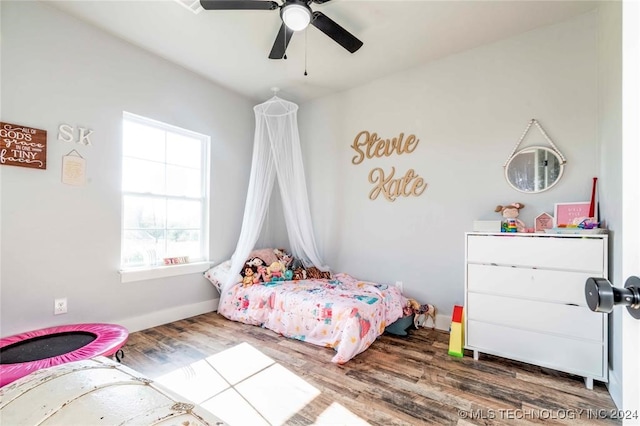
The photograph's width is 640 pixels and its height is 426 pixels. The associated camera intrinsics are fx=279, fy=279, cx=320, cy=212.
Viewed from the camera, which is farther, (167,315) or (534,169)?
(167,315)

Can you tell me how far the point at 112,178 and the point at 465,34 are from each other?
3627 mm

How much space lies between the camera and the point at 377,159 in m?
3.46

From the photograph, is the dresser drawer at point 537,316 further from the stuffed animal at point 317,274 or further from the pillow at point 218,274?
the pillow at point 218,274

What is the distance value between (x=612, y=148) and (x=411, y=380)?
214 centimetres

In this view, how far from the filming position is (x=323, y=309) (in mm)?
2578

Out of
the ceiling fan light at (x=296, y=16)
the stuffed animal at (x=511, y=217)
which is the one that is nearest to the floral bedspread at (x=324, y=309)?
the stuffed animal at (x=511, y=217)

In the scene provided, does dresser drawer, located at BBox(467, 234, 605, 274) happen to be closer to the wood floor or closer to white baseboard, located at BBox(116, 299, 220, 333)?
the wood floor

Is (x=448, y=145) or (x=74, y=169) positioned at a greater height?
(x=448, y=145)

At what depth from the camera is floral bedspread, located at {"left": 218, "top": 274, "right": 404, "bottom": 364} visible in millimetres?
2396

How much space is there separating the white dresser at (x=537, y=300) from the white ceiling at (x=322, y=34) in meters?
1.89

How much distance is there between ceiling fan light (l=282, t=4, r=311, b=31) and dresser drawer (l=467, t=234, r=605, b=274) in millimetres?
2073

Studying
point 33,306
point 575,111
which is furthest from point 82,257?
point 575,111

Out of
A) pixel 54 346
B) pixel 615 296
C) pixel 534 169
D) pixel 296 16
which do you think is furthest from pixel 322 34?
pixel 54 346

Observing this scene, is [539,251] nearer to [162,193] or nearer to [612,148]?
[612,148]
